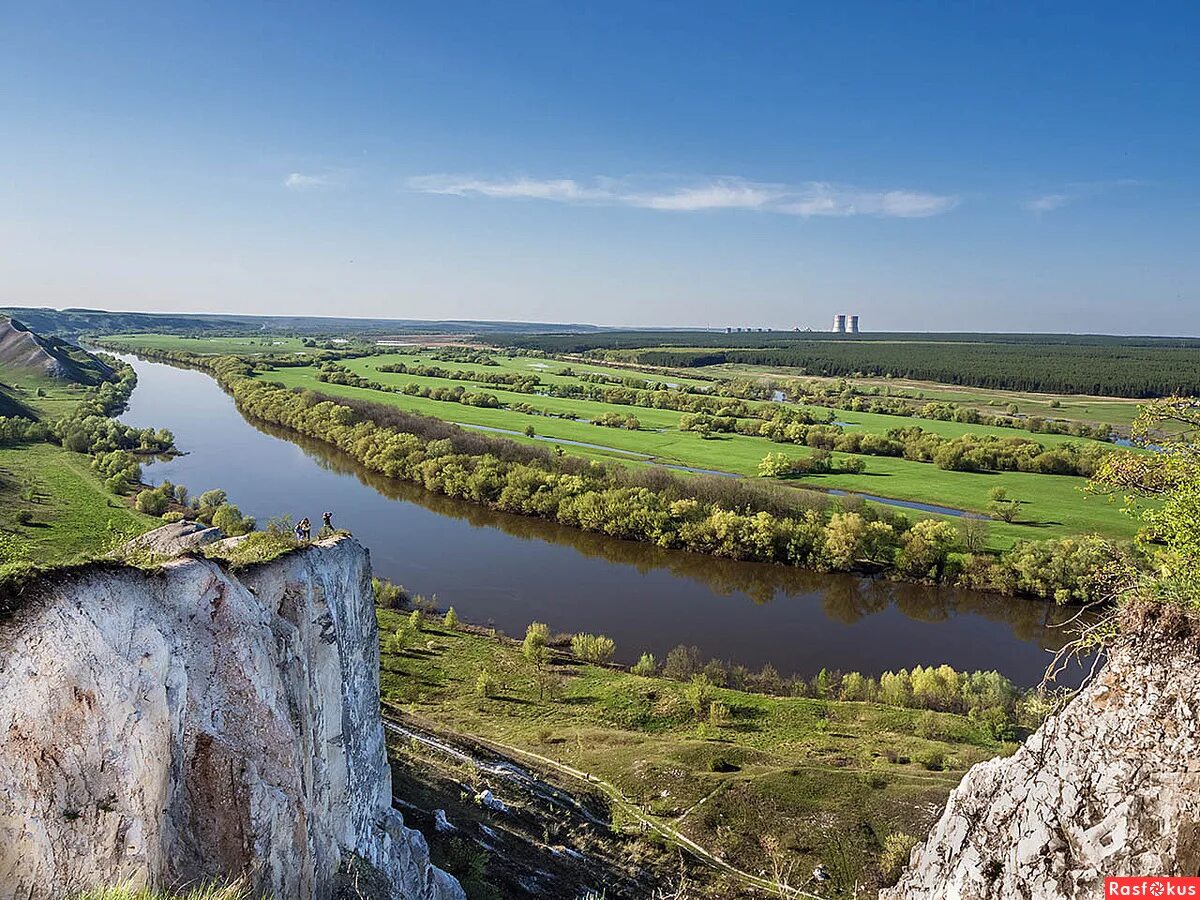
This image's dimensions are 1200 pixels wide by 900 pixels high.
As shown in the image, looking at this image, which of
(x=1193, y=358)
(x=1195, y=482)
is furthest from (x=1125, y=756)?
(x=1193, y=358)

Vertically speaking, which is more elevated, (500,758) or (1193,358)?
(1193,358)

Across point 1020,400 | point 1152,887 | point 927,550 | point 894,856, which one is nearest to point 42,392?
point 927,550

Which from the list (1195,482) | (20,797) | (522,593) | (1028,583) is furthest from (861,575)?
(20,797)

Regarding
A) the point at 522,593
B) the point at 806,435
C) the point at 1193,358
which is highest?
the point at 1193,358

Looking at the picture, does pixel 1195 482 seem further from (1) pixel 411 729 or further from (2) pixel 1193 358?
(2) pixel 1193 358

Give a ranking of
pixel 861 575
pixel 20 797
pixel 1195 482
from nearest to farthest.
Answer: pixel 20 797 → pixel 1195 482 → pixel 861 575

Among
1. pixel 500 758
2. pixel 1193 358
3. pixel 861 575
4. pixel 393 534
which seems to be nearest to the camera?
pixel 500 758

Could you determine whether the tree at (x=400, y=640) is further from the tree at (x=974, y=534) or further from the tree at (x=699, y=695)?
the tree at (x=974, y=534)

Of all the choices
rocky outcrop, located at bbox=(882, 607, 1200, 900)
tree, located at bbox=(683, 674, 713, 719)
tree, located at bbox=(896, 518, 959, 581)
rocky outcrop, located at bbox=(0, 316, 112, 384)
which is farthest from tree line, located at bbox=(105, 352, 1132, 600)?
rocky outcrop, located at bbox=(0, 316, 112, 384)

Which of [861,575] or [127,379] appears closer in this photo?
[861,575]

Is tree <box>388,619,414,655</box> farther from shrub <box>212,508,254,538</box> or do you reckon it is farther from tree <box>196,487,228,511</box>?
tree <box>196,487,228,511</box>
